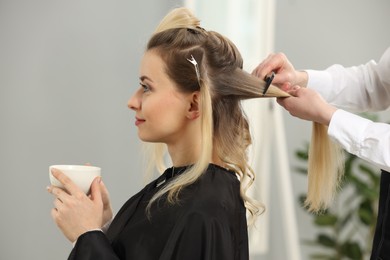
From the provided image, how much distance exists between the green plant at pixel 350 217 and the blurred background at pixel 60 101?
1.05 metres

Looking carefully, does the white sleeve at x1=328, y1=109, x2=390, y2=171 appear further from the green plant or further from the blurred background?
the green plant

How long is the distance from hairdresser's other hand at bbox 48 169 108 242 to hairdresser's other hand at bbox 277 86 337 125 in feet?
1.75

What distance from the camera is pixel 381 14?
388cm

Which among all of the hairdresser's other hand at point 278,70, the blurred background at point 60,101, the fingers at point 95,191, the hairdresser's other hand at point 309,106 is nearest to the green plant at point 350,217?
the blurred background at point 60,101

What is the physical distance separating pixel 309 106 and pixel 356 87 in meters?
0.43

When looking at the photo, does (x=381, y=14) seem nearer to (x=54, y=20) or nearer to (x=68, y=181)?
(x=54, y=20)

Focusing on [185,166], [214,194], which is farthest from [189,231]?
[185,166]

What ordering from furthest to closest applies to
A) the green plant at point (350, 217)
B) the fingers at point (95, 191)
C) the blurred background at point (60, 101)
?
the green plant at point (350, 217) < the blurred background at point (60, 101) < the fingers at point (95, 191)

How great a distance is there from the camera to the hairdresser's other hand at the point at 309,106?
57.6 inches

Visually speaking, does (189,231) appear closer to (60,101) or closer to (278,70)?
(278,70)

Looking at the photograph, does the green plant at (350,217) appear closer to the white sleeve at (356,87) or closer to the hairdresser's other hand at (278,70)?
the white sleeve at (356,87)

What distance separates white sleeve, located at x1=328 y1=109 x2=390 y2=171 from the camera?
54.9 inches

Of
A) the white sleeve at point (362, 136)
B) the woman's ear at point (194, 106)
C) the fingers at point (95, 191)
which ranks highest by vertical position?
the woman's ear at point (194, 106)

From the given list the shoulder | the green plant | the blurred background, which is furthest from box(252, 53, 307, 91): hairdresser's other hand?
the green plant
